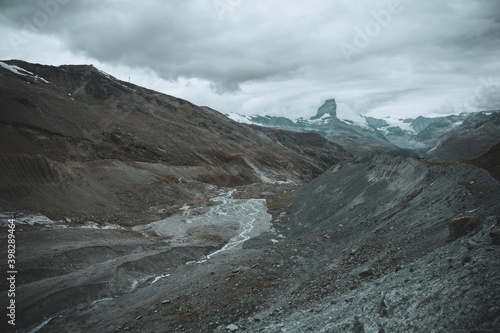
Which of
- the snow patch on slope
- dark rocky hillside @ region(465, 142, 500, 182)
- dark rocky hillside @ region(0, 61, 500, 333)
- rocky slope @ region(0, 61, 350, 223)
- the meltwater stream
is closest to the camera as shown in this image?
dark rocky hillside @ region(0, 61, 500, 333)

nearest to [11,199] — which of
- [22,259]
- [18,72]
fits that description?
[22,259]

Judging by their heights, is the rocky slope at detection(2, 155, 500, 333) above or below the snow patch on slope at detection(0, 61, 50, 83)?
below

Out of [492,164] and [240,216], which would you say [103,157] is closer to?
[240,216]

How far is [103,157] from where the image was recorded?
229ft

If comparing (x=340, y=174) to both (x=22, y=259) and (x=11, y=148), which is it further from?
(x=11, y=148)

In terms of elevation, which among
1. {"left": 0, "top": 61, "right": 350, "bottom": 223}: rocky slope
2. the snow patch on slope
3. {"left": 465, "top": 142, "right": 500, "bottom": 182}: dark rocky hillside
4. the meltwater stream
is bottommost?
{"left": 465, "top": 142, "right": 500, "bottom": 182}: dark rocky hillside

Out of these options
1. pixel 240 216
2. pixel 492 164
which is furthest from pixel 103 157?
pixel 492 164

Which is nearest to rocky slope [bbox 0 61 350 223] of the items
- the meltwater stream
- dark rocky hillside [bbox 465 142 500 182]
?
the meltwater stream

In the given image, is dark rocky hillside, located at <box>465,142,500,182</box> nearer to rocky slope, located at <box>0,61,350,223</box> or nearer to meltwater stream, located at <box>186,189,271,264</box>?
meltwater stream, located at <box>186,189,271,264</box>

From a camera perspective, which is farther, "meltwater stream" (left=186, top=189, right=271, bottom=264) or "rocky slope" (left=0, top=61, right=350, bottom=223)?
"rocky slope" (left=0, top=61, right=350, bottom=223)

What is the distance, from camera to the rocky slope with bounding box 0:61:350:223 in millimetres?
40625

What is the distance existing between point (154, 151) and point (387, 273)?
8374 cm

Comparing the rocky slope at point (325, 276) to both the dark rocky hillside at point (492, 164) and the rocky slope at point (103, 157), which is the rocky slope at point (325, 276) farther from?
the rocky slope at point (103, 157)

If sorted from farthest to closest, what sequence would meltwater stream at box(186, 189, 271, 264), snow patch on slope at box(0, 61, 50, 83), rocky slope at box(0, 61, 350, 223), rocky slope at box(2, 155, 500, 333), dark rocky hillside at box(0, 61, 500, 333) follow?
1. snow patch on slope at box(0, 61, 50, 83)
2. rocky slope at box(0, 61, 350, 223)
3. meltwater stream at box(186, 189, 271, 264)
4. dark rocky hillside at box(0, 61, 500, 333)
5. rocky slope at box(2, 155, 500, 333)
